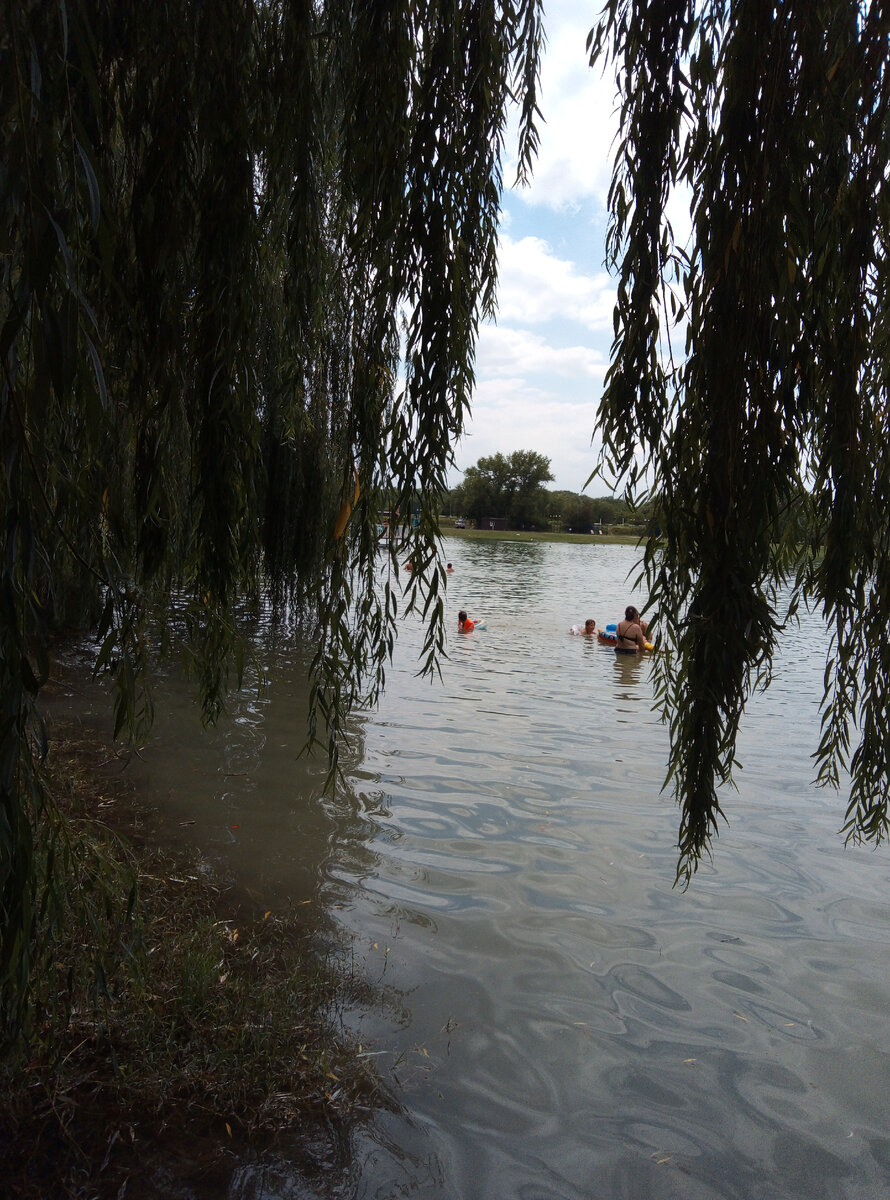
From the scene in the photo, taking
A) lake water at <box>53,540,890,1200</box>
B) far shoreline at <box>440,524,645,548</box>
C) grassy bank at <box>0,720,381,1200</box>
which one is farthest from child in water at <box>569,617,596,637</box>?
far shoreline at <box>440,524,645,548</box>

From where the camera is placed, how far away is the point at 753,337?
2.03 meters

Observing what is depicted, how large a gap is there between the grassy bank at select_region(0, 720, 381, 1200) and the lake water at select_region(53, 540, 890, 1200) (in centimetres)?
16

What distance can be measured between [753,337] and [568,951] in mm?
3270

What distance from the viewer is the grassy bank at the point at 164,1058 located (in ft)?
7.85

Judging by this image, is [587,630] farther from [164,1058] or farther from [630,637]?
[164,1058]

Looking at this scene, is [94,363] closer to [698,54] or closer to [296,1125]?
[698,54]

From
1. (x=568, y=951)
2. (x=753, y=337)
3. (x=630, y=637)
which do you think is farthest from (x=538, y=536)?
(x=753, y=337)

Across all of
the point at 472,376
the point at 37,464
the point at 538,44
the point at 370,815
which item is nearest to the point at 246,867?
the point at 370,815

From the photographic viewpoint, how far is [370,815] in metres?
6.00

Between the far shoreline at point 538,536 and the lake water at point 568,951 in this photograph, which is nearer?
the lake water at point 568,951

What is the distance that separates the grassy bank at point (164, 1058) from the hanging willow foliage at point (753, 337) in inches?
62.7

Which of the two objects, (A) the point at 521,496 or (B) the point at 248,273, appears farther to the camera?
(A) the point at 521,496

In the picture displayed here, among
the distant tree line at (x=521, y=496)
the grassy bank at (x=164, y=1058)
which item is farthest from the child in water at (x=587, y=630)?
the distant tree line at (x=521, y=496)

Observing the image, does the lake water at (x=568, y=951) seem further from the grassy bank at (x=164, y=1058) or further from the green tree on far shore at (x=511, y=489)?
the green tree on far shore at (x=511, y=489)
